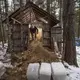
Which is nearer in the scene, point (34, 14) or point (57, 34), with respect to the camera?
point (34, 14)

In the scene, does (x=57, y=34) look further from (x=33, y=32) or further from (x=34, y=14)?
(x=33, y=32)

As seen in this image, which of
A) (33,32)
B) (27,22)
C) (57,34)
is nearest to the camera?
(27,22)

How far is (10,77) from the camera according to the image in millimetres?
6531

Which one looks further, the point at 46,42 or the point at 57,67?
the point at 46,42

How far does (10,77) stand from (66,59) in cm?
343

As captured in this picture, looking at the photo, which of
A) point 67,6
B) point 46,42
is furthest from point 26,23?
point 67,6

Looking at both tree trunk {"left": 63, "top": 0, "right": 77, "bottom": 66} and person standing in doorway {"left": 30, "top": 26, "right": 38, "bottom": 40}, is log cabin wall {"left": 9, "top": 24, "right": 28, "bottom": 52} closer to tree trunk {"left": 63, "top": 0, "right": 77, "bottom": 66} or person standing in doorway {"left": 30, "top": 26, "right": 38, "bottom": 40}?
person standing in doorway {"left": 30, "top": 26, "right": 38, "bottom": 40}

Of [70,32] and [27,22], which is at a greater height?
[27,22]

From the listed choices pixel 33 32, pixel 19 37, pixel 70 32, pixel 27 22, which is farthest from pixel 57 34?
pixel 70 32

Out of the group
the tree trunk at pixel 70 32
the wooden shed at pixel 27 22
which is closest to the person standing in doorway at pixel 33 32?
the wooden shed at pixel 27 22

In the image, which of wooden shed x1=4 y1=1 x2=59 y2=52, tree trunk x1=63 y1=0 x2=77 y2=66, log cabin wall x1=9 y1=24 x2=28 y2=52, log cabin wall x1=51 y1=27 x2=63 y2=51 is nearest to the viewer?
tree trunk x1=63 y1=0 x2=77 y2=66

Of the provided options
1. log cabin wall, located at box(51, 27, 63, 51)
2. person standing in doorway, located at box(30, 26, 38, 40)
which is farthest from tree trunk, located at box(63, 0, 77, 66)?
person standing in doorway, located at box(30, 26, 38, 40)

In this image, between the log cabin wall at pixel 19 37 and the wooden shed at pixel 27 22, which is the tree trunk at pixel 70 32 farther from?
the log cabin wall at pixel 19 37

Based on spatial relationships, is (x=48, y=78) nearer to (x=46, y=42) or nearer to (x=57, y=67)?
(x=57, y=67)
